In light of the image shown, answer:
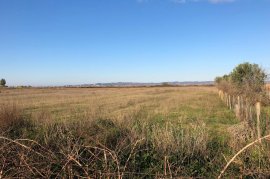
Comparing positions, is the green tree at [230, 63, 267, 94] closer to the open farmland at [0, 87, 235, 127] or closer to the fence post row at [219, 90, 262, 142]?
the open farmland at [0, 87, 235, 127]

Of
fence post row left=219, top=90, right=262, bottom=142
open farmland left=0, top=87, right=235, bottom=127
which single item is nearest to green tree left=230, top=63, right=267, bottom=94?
open farmland left=0, top=87, right=235, bottom=127

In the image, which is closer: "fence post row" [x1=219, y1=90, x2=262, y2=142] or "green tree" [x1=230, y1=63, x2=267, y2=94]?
"fence post row" [x1=219, y1=90, x2=262, y2=142]

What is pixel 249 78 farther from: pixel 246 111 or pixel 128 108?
pixel 246 111

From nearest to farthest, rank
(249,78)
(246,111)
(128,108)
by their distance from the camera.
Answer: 1. (246,111)
2. (128,108)
3. (249,78)

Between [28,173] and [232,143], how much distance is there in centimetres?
630

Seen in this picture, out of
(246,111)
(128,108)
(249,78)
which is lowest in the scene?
(128,108)

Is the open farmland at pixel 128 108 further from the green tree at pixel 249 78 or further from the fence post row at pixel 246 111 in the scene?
the green tree at pixel 249 78

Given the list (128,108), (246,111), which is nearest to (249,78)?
(128,108)

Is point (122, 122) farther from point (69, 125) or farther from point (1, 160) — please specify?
point (1, 160)

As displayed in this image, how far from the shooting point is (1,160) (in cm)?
530

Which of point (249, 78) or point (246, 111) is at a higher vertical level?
point (249, 78)

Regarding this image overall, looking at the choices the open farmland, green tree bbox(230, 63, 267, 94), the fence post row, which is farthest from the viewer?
green tree bbox(230, 63, 267, 94)

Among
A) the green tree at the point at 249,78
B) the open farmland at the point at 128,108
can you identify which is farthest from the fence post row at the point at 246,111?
the green tree at the point at 249,78

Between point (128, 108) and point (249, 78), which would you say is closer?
point (128, 108)
